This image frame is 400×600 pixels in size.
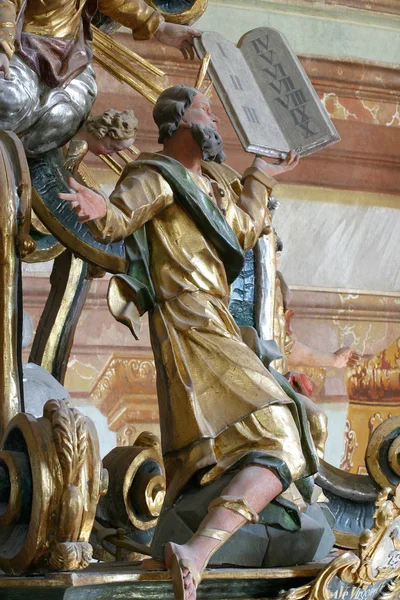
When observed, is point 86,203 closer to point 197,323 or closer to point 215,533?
point 197,323

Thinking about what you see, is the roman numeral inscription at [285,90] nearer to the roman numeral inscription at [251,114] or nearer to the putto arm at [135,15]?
the roman numeral inscription at [251,114]

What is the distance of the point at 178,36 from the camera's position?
152 inches

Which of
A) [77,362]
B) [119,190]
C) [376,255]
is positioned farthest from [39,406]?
[376,255]

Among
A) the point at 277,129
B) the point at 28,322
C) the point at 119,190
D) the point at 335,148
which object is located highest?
the point at 335,148

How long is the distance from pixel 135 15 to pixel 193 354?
122cm

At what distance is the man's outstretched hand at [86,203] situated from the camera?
2.85 meters

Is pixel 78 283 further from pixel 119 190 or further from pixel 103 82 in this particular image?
pixel 103 82

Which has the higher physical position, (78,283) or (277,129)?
(277,129)

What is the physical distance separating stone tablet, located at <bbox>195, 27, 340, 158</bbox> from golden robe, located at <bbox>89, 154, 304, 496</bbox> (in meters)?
0.40

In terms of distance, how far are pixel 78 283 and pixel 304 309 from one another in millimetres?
2232

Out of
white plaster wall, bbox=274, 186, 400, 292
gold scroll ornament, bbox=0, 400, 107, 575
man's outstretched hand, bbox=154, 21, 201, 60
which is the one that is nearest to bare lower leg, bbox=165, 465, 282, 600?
gold scroll ornament, bbox=0, 400, 107, 575

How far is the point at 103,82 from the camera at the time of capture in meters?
5.66

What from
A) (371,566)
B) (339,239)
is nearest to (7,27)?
(371,566)

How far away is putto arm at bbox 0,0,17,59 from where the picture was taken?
10.3ft
